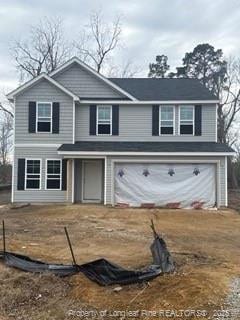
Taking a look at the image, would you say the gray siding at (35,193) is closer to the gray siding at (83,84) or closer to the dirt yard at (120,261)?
the dirt yard at (120,261)

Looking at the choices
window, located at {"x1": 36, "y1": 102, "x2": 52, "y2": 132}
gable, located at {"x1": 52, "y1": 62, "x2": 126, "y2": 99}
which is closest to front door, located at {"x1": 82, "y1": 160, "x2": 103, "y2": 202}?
window, located at {"x1": 36, "y1": 102, "x2": 52, "y2": 132}

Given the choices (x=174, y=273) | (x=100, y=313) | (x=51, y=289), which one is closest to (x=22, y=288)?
(x=51, y=289)

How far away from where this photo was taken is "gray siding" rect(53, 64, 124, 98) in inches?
929

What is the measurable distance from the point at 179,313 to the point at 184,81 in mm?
21373

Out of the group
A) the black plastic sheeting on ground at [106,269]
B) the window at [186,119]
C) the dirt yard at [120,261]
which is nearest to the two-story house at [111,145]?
the window at [186,119]

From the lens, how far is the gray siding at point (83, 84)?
77.4 feet

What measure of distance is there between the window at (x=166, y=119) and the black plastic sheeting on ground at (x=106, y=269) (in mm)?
14877

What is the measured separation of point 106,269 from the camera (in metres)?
7.85

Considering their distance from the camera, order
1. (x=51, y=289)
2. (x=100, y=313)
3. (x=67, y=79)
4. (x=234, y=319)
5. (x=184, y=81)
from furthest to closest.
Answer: (x=184, y=81), (x=67, y=79), (x=51, y=289), (x=100, y=313), (x=234, y=319)

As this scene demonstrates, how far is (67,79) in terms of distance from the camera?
78.5 feet

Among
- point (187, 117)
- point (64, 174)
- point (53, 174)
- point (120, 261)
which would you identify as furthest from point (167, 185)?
point (120, 261)

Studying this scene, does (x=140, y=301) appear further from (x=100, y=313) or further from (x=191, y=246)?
(x=191, y=246)

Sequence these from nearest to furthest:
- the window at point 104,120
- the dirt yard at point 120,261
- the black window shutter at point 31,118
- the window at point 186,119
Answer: the dirt yard at point 120,261 → the black window shutter at point 31,118 → the window at point 186,119 → the window at point 104,120

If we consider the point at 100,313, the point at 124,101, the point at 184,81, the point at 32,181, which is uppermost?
the point at 184,81
